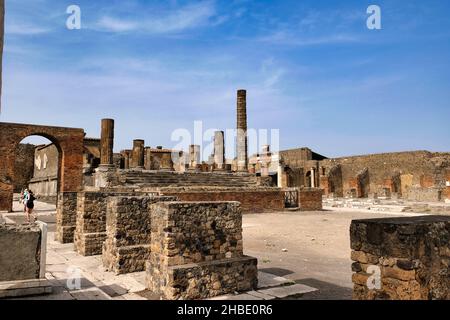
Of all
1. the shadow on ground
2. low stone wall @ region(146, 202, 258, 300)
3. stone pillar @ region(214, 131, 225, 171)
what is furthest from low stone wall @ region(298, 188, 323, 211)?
low stone wall @ region(146, 202, 258, 300)

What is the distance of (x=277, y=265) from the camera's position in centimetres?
658

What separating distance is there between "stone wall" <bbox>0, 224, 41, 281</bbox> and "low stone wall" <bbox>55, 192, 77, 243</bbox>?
4.97 meters

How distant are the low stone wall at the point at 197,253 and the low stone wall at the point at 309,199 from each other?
14154 millimetres

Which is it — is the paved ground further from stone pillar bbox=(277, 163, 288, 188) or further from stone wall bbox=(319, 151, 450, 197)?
stone wall bbox=(319, 151, 450, 197)

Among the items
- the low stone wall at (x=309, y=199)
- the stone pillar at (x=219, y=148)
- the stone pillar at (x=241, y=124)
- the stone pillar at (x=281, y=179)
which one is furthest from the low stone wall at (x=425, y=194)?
the stone pillar at (x=219, y=148)

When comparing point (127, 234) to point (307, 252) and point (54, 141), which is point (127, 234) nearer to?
point (307, 252)

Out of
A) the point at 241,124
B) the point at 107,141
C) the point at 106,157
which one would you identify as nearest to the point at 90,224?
the point at 106,157

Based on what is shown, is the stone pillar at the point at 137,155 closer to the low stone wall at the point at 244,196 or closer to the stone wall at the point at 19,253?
the low stone wall at the point at 244,196

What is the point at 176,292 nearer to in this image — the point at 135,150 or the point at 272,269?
the point at 272,269

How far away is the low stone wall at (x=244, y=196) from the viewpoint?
14703mm

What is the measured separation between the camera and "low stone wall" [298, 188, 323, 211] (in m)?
18.8

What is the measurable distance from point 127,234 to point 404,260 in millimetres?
4980

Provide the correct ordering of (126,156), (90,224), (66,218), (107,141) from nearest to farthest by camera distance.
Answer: (90,224)
(66,218)
(107,141)
(126,156)
